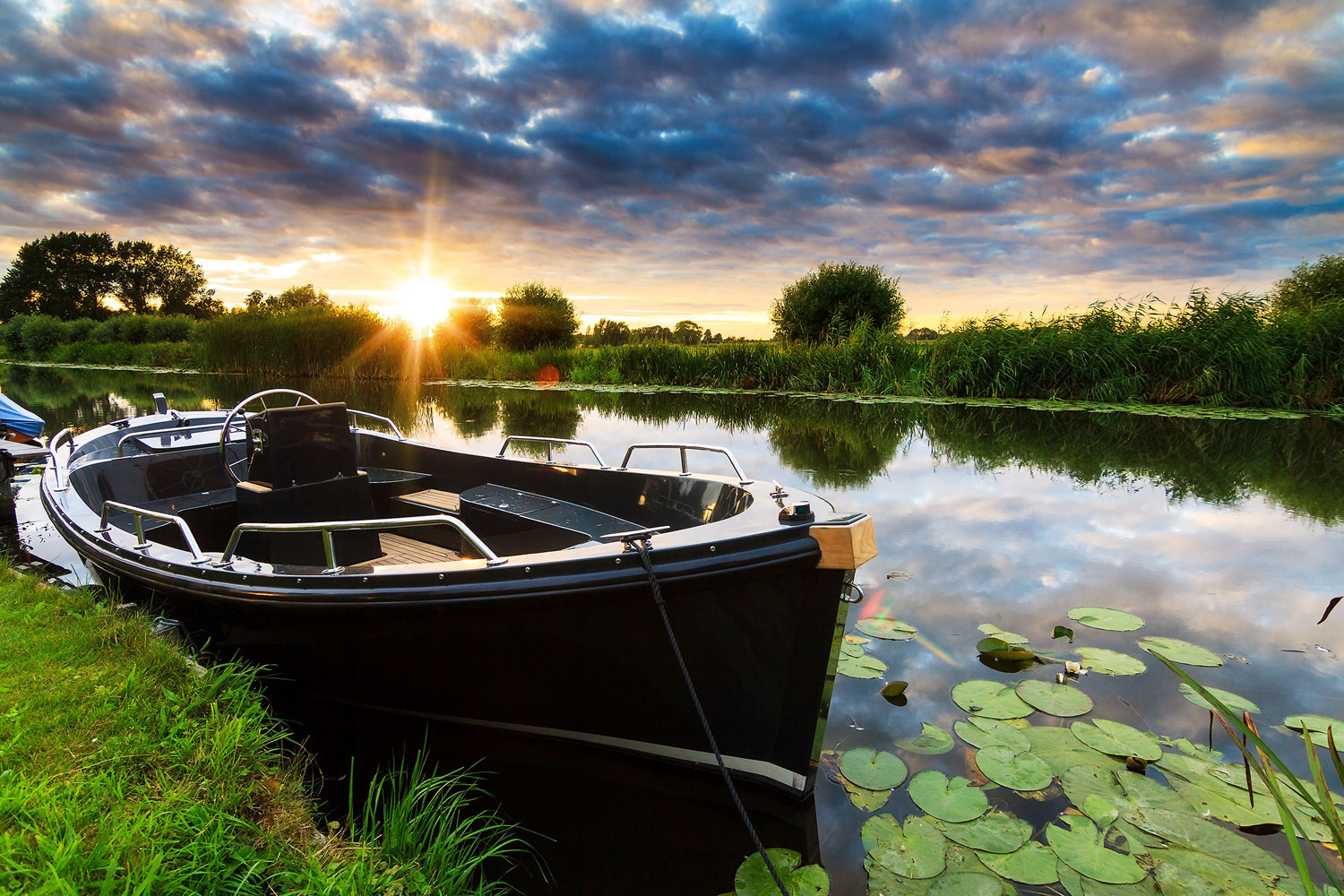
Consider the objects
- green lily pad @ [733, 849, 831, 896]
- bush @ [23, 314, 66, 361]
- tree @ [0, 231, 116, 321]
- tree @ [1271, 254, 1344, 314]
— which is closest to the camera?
green lily pad @ [733, 849, 831, 896]

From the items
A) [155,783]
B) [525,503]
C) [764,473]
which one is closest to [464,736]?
[155,783]

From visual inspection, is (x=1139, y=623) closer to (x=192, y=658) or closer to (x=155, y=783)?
(x=155, y=783)

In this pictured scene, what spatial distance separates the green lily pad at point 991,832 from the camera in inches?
91.6

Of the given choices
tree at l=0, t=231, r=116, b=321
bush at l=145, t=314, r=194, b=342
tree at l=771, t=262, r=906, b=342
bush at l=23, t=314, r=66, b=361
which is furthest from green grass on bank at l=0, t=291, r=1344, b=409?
tree at l=0, t=231, r=116, b=321

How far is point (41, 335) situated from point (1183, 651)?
2517 inches

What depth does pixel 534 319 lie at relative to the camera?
133 feet

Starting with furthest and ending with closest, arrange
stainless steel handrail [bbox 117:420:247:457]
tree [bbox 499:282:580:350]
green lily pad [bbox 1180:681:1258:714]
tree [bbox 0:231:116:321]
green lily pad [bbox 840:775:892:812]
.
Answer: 1. tree [bbox 0:231:116:321]
2. tree [bbox 499:282:580:350]
3. stainless steel handrail [bbox 117:420:247:457]
4. green lily pad [bbox 1180:681:1258:714]
5. green lily pad [bbox 840:775:892:812]

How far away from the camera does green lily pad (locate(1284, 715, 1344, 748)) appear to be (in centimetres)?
296

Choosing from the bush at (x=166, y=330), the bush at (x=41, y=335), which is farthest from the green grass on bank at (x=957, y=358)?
the bush at (x=41, y=335)

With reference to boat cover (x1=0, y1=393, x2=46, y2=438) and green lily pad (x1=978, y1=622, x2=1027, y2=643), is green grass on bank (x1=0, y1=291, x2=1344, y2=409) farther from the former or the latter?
boat cover (x1=0, y1=393, x2=46, y2=438)

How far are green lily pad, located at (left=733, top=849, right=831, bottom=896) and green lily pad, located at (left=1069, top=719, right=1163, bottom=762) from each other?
1418 millimetres

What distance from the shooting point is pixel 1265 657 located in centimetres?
376

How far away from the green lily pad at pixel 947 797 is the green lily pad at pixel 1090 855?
25cm

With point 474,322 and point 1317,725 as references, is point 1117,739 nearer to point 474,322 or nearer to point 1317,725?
point 1317,725
